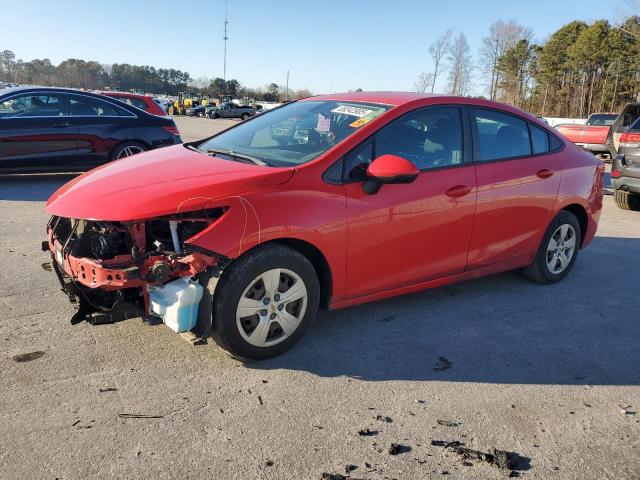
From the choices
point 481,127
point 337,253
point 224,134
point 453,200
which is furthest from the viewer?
point 224,134

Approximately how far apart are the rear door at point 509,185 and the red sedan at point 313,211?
0.05 feet

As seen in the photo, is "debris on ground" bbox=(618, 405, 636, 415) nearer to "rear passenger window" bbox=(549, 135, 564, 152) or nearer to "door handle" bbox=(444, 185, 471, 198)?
"door handle" bbox=(444, 185, 471, 198)

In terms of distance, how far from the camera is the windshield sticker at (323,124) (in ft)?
13.3

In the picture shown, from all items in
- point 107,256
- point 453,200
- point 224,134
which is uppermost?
point 224,134

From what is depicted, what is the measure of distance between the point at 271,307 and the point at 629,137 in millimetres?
7811

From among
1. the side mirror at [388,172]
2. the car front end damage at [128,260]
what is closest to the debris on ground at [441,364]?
the side mirror at [388,172]

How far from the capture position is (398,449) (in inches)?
105

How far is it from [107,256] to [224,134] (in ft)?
6.26

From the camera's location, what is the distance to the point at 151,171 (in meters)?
3.68

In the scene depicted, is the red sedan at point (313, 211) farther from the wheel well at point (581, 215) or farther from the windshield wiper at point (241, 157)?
the wheel well at point (581, 215)

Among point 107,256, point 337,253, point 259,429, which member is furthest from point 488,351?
point 107,256

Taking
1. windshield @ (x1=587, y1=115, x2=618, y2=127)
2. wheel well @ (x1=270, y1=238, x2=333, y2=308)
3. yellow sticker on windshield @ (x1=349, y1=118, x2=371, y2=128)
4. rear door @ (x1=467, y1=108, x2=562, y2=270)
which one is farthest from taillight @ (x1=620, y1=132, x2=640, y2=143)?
windshield @ (x1=587, y1=115, x2=618, y2=127)

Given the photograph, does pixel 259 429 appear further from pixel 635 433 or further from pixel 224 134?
pixel 224 134

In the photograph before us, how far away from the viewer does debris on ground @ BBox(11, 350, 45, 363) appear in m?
3.34
